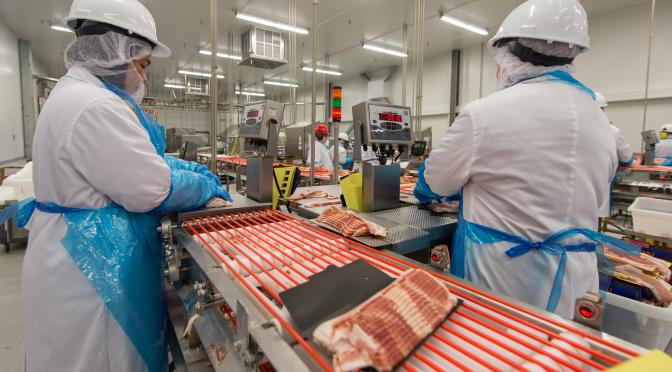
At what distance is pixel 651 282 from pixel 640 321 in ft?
1.22

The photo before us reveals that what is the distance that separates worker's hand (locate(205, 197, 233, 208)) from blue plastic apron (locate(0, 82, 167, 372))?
0.89 feet

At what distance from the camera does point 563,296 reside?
122 centimetres

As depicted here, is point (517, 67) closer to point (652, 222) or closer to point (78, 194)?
point (78, 194)

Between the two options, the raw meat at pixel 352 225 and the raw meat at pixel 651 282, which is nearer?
the raw meat at pixel 352 225

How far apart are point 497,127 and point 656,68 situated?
8.14 metres

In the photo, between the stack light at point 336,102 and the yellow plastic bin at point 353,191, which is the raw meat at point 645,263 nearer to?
the yellow plastic bin at point 353,191

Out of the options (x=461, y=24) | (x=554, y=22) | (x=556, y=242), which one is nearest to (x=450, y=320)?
(x=556, y=242)


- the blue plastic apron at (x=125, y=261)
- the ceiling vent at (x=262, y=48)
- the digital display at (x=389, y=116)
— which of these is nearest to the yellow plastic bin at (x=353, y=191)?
the digital display at (x=389, y=116)

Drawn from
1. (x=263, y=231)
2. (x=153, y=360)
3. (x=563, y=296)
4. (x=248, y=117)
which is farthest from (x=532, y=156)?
(x=153, y=360)

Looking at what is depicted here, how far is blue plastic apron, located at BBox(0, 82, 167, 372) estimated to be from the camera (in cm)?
119

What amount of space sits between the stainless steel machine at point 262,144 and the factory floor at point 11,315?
1978mm

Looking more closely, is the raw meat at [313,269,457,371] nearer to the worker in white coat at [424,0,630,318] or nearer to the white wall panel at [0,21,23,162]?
the worker in white coat at [424,0,630,318]

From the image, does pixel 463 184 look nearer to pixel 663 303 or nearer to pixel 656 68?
pixel 663 303

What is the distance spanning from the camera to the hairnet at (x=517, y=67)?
1297 millimetres
